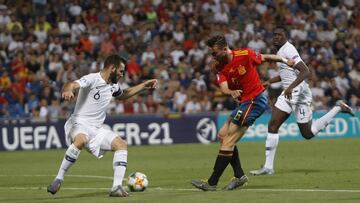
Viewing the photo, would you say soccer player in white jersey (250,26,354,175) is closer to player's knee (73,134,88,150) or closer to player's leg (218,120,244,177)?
player's leg (218,120,244,177)

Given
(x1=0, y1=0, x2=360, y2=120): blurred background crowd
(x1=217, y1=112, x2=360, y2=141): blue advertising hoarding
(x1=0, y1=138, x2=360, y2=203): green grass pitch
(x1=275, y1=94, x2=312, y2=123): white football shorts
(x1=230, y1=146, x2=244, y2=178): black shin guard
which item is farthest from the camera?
(x1=217, y1=112, x2=360, y2=141): blue advertising hoarding

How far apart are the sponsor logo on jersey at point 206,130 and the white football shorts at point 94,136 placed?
14.8m

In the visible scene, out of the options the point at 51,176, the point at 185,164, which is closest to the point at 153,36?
the point at 185,164

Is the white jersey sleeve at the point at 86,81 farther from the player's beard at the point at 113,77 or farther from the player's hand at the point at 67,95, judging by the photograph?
the player's hand at the point at 67,95

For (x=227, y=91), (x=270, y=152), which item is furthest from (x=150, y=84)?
(x=270, y=152)

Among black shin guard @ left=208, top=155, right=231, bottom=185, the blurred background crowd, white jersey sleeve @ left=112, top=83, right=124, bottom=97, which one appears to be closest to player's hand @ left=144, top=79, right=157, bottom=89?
white jersey sleeve @ left=112, top=83, right=124, bottom=97

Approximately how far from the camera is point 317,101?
2994 centimetres

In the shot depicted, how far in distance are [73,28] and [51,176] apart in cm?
1382

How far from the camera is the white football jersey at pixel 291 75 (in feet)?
51.5

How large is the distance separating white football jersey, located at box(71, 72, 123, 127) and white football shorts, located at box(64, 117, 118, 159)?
8cm

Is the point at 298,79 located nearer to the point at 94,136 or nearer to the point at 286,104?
the point at 286,104

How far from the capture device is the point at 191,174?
1650 cm

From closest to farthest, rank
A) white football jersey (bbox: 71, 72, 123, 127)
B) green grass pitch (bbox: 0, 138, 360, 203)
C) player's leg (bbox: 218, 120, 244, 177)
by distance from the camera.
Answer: green grass pitch (bbox: 0, 138, 360, 203), white football jersey (bbox: 71, 72, 123, 127), player's leg (bbox: 218, 120, 244, 177)

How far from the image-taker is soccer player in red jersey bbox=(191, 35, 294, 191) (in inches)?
502
